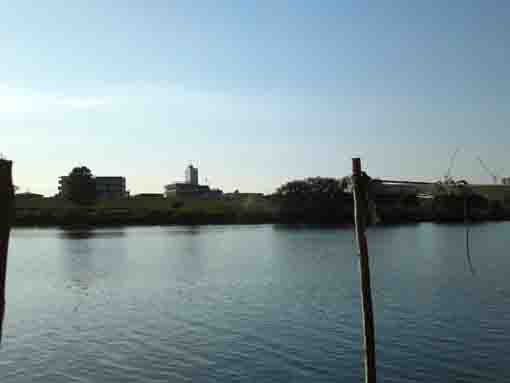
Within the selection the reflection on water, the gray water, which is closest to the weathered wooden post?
the gray water

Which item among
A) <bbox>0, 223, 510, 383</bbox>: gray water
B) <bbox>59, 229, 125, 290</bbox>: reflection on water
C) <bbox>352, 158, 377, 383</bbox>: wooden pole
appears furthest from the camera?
<bbox>59, 229, 125, 290</bbox>: reflection on water

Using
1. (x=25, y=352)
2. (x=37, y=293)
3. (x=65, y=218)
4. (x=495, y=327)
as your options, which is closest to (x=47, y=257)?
(x=37, y=293)

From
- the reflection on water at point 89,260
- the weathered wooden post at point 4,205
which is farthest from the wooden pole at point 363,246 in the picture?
the reflection on water at point 89,260

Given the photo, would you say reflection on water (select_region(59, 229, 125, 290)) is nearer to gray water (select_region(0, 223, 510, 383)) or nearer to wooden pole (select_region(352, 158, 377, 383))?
gray water (select_region(0, 223, 510, 383))

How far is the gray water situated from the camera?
25578mm

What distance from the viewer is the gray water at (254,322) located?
2558 centimetres

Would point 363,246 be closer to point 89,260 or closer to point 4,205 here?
point 4,205

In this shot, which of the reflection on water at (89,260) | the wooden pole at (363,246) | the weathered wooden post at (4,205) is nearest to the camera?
the weathered wooden post at (4,205)

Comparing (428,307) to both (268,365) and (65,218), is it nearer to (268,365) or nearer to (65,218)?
(268,365)

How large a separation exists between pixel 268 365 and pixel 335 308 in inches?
530

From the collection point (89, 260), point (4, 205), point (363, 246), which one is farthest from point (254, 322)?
point (89, 260)

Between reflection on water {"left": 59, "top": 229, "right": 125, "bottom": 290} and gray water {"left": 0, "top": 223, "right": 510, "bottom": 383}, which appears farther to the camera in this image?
reflection on water {"left": 59, "top": 229, "right": 125, "bottom": 290}

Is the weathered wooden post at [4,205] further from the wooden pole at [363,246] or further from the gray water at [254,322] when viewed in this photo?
the gray water at [254,322]

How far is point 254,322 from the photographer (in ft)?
115
